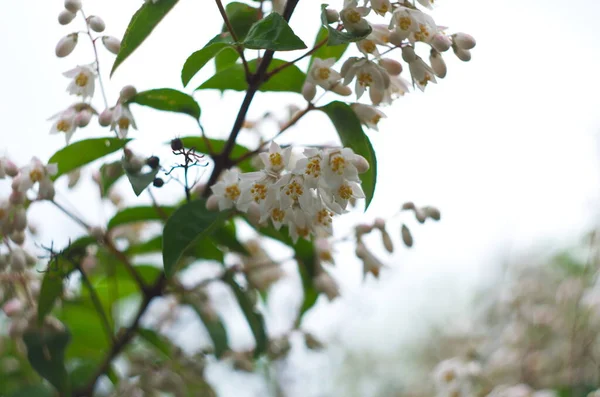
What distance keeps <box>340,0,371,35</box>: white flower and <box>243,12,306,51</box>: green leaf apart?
8 centimetres

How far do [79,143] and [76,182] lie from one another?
0.19 metres

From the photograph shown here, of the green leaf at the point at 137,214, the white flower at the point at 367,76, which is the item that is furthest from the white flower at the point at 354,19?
the green leaf at the point at 137,214

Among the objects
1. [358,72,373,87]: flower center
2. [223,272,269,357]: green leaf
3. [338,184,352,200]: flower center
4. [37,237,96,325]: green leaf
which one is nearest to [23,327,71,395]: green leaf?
[37,237,96,325]: green leaf

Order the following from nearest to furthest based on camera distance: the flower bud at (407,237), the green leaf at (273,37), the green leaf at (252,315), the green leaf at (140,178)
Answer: the green leaf at (273,37)
the green leaf at (140,178)
the flower bud at (407,237)
the green leaf at (252,315)

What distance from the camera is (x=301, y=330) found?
66.1 inches

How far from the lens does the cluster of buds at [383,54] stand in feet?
3.02

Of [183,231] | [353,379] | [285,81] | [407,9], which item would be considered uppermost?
[353,379]

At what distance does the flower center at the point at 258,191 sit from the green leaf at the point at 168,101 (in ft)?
0.76

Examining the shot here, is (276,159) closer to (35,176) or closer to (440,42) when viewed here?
(440,42)

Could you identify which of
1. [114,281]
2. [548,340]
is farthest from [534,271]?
[114,281]

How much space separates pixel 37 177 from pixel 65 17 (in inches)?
11.9

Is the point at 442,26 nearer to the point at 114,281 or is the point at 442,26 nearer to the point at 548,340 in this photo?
the point at 114,281

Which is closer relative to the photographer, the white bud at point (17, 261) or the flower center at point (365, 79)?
the flower center at point (365, 79)

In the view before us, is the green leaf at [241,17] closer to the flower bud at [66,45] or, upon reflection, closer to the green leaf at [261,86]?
the green leaf at [261,86]
